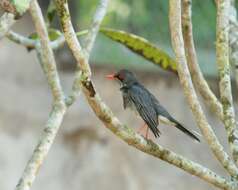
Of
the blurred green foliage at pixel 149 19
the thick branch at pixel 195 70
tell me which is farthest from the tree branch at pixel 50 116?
the blurred green foliage at pixel 149 19

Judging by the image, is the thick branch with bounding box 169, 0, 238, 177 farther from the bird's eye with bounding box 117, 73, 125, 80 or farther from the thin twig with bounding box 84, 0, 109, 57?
the bird's eye with bounding box 117, 73, 125, 80

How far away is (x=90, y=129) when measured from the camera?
702 centimetres

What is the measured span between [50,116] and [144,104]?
0.60 metres

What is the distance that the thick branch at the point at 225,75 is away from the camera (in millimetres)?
3234

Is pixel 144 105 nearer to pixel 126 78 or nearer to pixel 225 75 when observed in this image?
pixel 126 78

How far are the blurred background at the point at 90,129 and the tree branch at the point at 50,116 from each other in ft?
8.86

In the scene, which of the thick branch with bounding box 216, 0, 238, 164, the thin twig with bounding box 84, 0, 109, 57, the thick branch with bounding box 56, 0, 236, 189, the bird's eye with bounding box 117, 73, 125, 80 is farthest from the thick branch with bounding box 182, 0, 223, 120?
the bird's eye with bounding box 117, 73, 125, 80

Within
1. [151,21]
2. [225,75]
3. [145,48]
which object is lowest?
[151,21]

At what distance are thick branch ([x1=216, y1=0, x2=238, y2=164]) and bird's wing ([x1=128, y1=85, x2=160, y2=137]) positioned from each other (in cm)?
52

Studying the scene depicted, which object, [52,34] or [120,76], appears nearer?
[120,76]

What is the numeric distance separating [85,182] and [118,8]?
155 cm

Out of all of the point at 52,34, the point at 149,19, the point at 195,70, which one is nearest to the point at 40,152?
the point at 195,70

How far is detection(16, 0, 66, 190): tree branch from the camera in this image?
317 centimetres

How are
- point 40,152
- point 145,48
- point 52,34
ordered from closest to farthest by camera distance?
point 40,152
point 145,48
point 52,34
